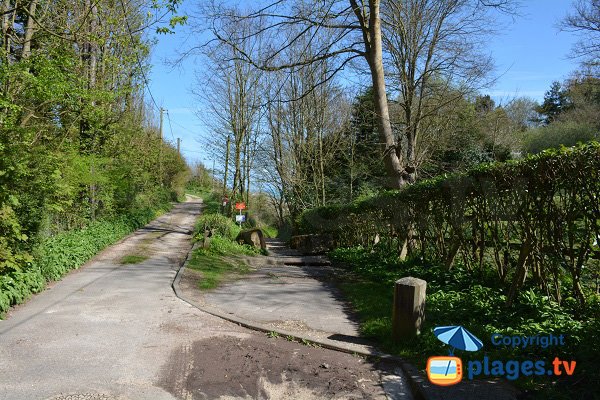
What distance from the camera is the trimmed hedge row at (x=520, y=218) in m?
5.22

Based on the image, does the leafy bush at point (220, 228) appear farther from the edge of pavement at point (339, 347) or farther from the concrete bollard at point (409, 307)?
the concrete bollard at point (409, 307)

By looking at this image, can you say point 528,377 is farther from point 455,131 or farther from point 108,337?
point 455,131

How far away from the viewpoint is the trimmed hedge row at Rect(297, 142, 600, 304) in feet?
17.1

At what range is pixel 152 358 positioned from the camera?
5.41 m

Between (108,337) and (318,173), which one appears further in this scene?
(318,173)

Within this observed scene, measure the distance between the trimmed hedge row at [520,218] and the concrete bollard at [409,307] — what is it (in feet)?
5.05

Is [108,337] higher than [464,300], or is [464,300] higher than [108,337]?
[464,300]

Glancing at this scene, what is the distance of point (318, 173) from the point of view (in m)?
28.9

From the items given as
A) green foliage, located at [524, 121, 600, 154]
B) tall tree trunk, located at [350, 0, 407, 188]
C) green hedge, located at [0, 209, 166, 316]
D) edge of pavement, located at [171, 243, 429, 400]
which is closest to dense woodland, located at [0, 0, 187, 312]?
green hedge, located at [0, 209, 166, 316]

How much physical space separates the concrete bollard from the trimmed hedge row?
154 cm

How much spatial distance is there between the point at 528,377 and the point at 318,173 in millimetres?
24821

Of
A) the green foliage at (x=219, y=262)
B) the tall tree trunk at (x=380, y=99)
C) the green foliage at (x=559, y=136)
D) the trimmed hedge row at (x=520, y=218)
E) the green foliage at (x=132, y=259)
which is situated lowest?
the green foliage at (x=132, y=259)

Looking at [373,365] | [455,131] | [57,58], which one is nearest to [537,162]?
[373,365]

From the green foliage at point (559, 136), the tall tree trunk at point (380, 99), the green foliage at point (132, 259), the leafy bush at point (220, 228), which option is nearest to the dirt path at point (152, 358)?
the green foliage at point (132, 259)
